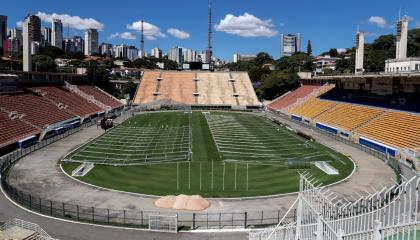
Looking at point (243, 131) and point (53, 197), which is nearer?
point (53, 197)

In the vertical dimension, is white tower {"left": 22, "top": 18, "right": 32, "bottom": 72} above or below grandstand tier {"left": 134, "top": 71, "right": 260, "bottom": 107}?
above

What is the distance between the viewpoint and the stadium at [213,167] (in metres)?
19.5

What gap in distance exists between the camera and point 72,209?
26391mm

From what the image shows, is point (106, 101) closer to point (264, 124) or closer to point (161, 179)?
point (264, 124)

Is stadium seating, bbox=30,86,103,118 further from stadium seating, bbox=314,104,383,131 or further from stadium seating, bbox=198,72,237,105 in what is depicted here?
stadium seating, bbox=314,104,383,131

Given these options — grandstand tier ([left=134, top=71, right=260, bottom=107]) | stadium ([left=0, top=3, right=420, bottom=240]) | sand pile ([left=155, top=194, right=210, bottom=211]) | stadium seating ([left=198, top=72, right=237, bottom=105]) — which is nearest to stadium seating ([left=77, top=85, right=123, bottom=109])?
stadium ([left=0, top=3, right=420, bottom=240])

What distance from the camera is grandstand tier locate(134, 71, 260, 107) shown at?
4151 inches

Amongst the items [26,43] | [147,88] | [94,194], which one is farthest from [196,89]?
[94,194]

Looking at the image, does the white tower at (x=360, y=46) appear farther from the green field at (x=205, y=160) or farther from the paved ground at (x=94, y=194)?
the paved ground at (x=94, y=194)

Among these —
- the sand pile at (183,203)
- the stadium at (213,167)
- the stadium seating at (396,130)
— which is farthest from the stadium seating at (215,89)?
the sand pile at (183,203)

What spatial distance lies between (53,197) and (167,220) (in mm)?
9895

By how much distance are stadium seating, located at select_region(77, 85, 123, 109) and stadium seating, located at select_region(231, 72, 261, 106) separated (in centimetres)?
3132

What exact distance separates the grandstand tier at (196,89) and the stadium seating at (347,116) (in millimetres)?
36681

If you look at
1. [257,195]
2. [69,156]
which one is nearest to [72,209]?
[257,195]
